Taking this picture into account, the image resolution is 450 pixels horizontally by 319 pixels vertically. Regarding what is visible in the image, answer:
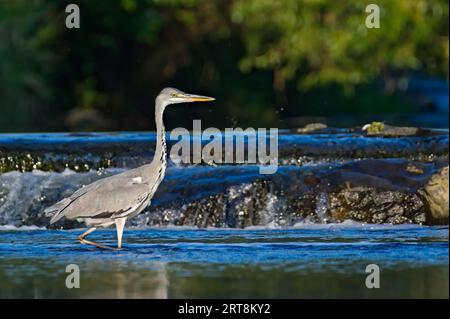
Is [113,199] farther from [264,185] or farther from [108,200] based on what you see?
[264,185]

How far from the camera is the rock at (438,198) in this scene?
1407cm

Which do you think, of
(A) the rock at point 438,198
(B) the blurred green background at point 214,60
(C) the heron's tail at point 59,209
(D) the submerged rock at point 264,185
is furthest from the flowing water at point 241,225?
(B) the blurred green background at point 214,60

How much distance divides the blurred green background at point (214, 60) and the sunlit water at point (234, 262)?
47.6ft

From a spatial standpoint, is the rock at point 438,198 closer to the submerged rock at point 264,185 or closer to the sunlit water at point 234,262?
the submerged rock at point 264,185

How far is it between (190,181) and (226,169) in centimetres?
60

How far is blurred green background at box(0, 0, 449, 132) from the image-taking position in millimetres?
28797

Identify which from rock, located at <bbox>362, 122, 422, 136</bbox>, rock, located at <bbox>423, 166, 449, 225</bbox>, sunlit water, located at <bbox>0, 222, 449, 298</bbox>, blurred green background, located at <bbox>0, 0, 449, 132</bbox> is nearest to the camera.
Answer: sunlit water, located at <bbox>0, 222, 449, 298</bbox>

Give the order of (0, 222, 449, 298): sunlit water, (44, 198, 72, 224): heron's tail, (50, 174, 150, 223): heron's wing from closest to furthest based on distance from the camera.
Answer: (0, 222, 449, 298): sunlit water → (50, 174, 150, 223): heron's wing → (44, 198, 72, 224): heron's tail

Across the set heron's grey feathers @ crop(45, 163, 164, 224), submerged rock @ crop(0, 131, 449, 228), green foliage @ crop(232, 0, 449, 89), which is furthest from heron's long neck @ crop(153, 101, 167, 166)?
green foliage @ crop(232, 0, 449, 89)

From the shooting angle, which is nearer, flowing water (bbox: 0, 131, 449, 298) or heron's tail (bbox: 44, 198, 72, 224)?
flowing water (bbox: 0, 131, 449, 298)

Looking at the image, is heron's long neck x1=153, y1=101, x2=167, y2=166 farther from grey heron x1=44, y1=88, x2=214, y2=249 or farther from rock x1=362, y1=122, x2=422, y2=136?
rock x1=362, y1=122, x2=422, y2=136

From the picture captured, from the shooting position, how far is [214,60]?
36.8 m

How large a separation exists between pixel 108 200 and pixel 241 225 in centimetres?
278

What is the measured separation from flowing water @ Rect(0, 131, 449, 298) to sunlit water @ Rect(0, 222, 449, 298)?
2 cm
